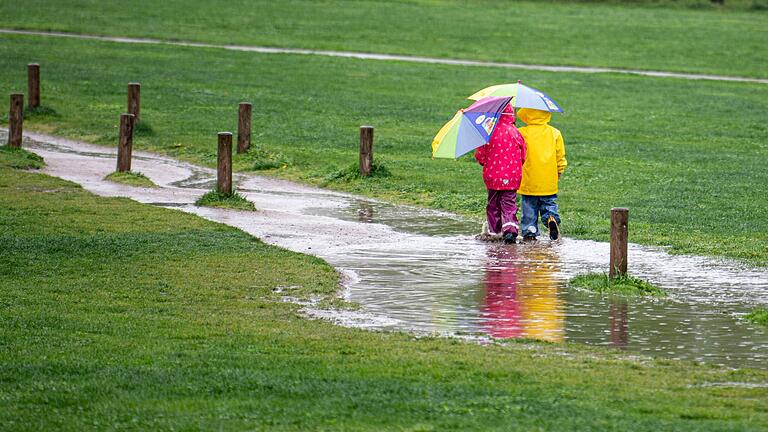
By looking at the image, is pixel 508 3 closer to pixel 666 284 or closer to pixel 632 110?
pixel 632 110

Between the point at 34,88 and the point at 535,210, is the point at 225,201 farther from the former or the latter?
the point at 34,88

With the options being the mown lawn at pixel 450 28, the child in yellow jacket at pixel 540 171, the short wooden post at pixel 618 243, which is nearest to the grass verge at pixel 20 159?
the child in yellow jacket at pixel 540 171

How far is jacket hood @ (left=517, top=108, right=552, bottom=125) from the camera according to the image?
1516 centimetres

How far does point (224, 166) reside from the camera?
17.8 metres

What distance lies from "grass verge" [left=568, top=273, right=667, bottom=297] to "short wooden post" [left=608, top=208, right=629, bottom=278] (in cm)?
10

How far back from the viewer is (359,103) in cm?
3025

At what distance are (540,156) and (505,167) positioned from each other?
450 millimetres

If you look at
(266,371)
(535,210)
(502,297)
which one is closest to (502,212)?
(535,210)

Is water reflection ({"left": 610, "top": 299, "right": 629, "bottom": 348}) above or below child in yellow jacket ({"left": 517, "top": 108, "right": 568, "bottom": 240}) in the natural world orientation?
below

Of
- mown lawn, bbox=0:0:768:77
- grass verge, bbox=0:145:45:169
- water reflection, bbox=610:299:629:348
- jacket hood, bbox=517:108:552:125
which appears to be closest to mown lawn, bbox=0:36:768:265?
jacket hood, bbox=517:108:552:125

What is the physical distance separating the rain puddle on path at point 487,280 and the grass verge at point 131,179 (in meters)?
0.45

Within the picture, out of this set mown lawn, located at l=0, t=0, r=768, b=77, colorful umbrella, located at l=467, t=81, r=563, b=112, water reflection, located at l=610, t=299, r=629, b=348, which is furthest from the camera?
mown lawn, located at l=0, t=0, r=768, b=77

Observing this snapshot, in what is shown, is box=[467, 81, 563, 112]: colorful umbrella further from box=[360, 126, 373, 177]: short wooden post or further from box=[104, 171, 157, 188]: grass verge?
box=[104, 171, 157, 188]: grass verge

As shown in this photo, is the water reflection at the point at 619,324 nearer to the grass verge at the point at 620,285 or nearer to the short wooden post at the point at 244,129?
the grass verge at the point at 620,285
